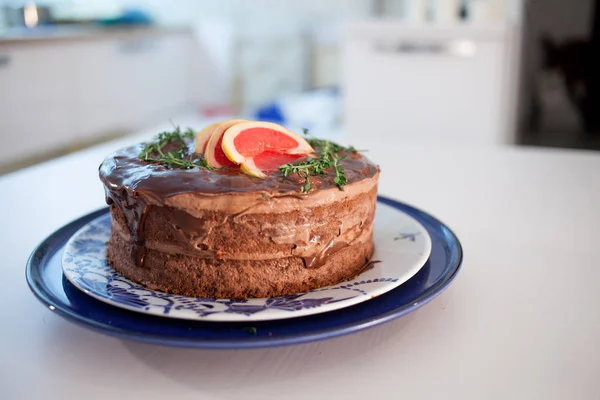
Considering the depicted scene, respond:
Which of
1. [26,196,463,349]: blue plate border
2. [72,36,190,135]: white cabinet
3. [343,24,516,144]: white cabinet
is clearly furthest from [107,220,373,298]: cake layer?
[72,36,190,135]: white cabinet

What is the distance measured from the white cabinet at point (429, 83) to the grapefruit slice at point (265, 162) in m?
→ 2.82

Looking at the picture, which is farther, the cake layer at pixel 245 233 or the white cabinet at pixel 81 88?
the white cabinet at pixel 81 88

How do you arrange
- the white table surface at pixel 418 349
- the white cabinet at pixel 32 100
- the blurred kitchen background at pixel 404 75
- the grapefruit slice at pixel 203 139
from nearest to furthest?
the white table surface at pixel 418 349
the grapefruit slice at pixel 203 139
the white cabinet at pixel 32 100
the blurred kitchen background at pixel 404 75

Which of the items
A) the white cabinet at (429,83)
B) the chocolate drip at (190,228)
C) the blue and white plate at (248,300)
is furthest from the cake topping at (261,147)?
the white cabinet at (429,83)

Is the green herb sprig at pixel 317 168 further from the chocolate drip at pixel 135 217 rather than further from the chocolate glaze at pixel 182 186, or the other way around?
the chocolate drip at pixel 135 217

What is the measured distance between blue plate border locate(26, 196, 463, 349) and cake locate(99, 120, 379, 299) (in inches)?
4.6

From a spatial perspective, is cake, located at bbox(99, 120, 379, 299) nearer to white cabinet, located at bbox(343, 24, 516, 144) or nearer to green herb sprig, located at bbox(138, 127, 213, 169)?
green herb sprig, located at bbox(138, 127, 213, 169)

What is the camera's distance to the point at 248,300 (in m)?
0.94

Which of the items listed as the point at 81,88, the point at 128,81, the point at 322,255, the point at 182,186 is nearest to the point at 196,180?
the point at 182,186

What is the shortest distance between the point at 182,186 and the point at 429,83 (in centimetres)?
346

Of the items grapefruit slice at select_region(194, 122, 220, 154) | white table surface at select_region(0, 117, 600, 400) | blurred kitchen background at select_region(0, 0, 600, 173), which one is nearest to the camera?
white table surface at select_region(0, 117, 600, 400)

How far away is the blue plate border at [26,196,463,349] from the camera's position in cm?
79

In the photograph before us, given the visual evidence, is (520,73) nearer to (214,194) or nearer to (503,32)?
(503,32)

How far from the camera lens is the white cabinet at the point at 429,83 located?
3.99 meters
